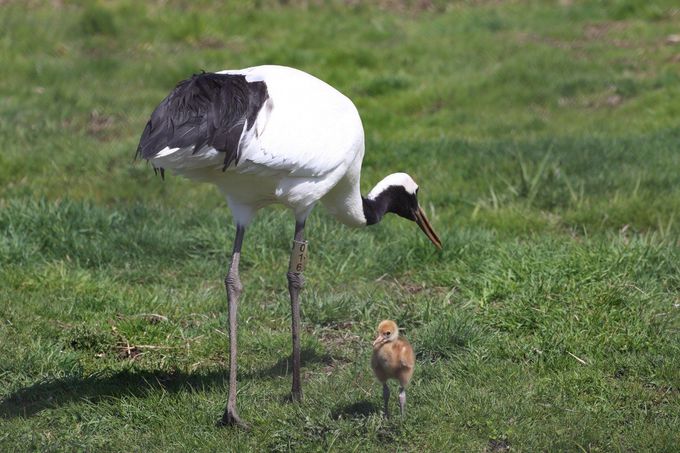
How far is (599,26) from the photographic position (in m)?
12.9

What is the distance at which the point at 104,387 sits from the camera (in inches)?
201

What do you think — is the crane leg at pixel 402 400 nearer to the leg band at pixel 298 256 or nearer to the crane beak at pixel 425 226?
the leg band at pixel 298 256

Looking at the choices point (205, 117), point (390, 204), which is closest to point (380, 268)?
point (390, 204)

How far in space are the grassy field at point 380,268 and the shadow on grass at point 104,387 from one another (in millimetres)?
16

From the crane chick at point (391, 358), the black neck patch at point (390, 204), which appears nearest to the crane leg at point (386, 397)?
the crane chick at point (391, 358)

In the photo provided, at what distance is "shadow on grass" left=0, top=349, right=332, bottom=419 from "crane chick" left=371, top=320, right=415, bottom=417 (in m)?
0.91

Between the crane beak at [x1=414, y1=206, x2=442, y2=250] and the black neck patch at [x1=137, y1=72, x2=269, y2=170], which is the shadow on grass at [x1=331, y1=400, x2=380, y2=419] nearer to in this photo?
Answer: the black neck patch at [x1=137, y1=72, x2=269, y2=170]

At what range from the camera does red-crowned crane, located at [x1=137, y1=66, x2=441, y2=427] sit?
463cm

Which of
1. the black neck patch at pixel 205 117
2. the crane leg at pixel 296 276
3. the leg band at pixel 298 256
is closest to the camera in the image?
the black neck patch at pixel 205 117

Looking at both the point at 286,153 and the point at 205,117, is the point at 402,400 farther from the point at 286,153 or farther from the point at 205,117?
the point at 205,117

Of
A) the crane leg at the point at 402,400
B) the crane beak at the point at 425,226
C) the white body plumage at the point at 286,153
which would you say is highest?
the white body plumage at the point at 286,153

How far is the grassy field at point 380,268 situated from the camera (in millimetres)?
4762

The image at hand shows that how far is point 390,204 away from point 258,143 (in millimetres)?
1440

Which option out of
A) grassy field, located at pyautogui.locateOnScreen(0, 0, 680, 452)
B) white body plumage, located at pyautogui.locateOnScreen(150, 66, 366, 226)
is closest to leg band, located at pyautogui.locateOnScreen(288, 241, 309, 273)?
white body plumage, located at pyautogui.locateOnScreen(150, 66, 366, 226)
